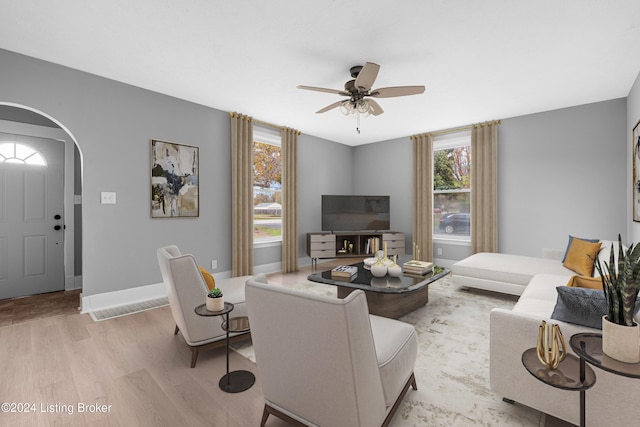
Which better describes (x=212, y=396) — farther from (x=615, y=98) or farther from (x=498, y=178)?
(x=615, y=98)

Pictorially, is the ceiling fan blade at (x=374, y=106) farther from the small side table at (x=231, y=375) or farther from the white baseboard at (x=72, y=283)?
the white baseboard at (x=72, y=283)

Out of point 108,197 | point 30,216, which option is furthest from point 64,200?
point 108,197

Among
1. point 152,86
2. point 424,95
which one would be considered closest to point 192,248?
point 152,86

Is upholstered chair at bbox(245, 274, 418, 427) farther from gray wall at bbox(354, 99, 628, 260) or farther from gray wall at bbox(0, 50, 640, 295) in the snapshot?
gray wall at bbox(354, 99, 628, 260)

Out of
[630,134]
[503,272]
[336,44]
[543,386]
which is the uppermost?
[336,44]

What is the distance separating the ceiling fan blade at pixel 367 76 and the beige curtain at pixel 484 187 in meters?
2.99

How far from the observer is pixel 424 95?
12.5 ft

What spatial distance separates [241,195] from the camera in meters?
4.53

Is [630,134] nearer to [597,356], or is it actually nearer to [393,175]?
[393,175]

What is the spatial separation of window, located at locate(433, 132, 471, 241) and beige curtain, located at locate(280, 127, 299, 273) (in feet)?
8.79

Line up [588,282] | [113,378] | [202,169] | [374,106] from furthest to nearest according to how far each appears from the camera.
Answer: [202,169] < [374,106] < [113,378] < [588,282]

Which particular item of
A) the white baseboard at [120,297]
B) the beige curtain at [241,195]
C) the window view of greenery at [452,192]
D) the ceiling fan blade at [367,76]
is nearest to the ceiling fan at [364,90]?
the ceiling fan blade at [367,76]

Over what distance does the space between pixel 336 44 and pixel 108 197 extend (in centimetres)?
297

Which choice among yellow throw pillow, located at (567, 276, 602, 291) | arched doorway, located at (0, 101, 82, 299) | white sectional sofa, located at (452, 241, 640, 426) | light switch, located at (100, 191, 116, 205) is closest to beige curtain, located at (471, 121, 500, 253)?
white sectional sofa, located at (452, 241, 640, 426)
